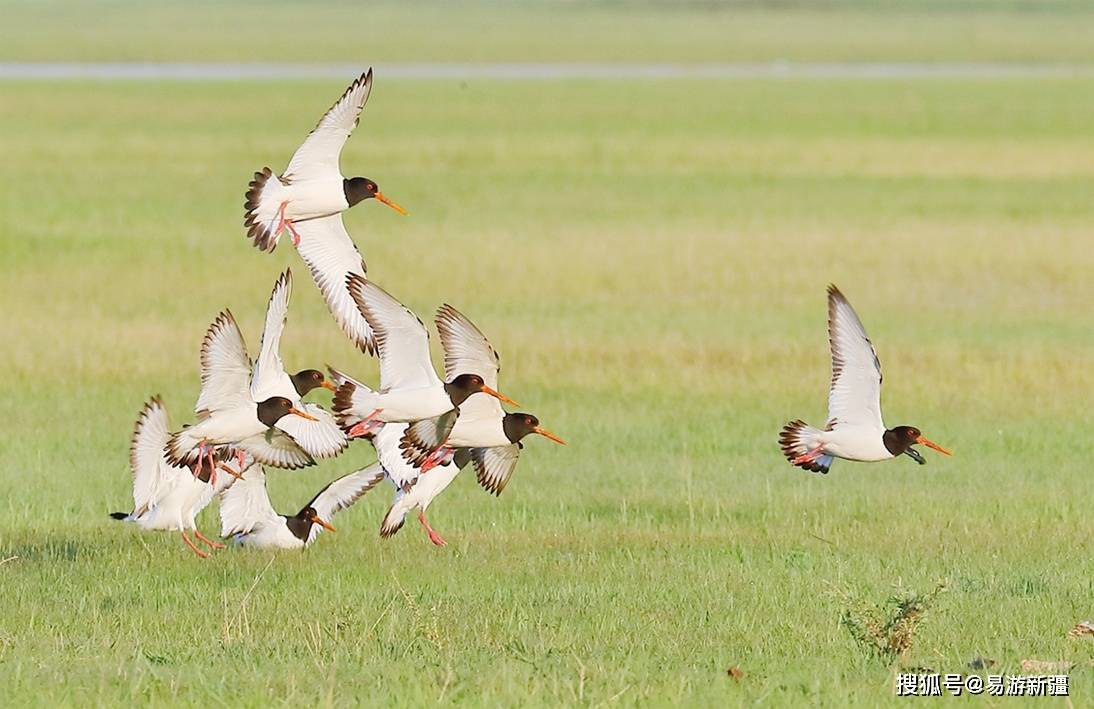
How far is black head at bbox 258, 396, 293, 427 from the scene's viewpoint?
11539mm

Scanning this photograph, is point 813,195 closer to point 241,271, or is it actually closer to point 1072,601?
point 241,271

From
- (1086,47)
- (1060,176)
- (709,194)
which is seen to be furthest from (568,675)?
(1086,47)

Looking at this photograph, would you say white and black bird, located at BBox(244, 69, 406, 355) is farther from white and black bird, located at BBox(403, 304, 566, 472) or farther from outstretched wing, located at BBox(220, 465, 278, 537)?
outstretched wing, located at BBox(220, 465, 278, 537)

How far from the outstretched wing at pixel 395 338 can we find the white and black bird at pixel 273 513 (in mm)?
2369

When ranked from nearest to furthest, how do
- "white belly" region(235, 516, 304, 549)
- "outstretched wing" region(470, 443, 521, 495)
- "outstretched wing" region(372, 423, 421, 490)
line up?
"outstretched wing" region(470, 443, 521, 495) → "outstretched wing" region(372, 423, 421, 490) → "white belly" region(235, 516, 304, 549)

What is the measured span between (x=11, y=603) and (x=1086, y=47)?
10202 centimetres

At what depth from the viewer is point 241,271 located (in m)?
29.8

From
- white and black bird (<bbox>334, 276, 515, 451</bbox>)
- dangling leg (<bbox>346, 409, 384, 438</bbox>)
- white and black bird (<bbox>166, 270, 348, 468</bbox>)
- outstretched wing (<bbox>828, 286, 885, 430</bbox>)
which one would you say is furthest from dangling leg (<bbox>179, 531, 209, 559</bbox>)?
outstretched wing (<bbox>828, 286, 885, 430</bbox>)

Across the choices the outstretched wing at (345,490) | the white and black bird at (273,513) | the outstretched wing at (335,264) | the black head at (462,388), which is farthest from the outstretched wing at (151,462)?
the black head at (462,388)

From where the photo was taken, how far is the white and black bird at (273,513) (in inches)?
513

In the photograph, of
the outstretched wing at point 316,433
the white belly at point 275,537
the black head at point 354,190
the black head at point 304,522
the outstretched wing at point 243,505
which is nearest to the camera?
the black head at point 354,190

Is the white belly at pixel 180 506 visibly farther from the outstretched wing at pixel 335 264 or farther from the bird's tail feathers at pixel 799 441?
the bird's tail feathers at pixel 799 441

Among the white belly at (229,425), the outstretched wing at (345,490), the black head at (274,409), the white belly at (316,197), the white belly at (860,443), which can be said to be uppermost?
the white belly at (316,197)

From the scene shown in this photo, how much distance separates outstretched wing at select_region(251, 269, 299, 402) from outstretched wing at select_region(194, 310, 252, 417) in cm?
9
